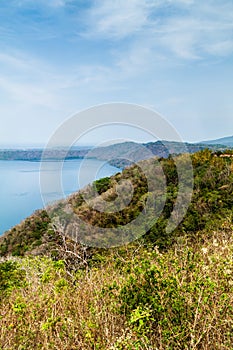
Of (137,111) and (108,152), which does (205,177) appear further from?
(137,111)

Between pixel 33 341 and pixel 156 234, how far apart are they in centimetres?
1332

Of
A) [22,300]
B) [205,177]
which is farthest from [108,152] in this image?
[22,300]

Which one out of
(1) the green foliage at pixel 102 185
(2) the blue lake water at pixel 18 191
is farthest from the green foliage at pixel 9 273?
(1) the green foliage at pixel 102 185

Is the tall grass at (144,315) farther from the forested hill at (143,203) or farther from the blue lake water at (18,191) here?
the blue lake water at (18,191)

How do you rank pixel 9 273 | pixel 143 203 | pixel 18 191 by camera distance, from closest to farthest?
pixel 9 273
pixel 143 203
pixel 18 191

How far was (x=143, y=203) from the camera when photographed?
18.3m

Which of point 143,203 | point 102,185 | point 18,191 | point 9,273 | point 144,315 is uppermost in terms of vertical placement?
point 144,315

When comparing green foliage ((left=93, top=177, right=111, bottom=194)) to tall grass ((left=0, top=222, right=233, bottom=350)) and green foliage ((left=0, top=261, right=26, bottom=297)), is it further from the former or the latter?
tall grass ((left=0, top=222, right=233, bottom=350))

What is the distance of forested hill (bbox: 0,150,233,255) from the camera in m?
15.8

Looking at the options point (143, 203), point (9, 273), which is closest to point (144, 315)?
point (9, 273)

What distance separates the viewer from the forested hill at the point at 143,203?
620 inches

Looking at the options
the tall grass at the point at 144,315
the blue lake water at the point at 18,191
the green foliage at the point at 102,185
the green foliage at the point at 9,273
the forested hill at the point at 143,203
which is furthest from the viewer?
the blue lake water at the point at 18,191

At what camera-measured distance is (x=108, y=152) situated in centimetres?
1548

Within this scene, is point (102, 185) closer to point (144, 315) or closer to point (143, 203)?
point (143, 203)
